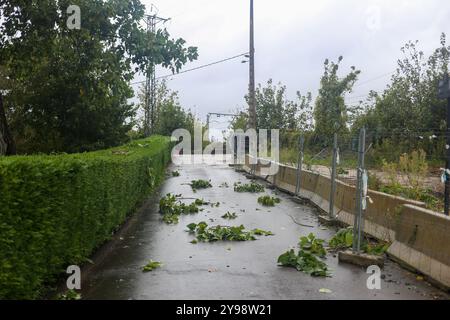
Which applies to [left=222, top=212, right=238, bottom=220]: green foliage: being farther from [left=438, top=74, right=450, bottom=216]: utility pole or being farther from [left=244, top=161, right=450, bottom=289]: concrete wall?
[left=438, top=74, right=450, bottom=216]: utility pole

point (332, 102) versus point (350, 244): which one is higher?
point (332, 102)

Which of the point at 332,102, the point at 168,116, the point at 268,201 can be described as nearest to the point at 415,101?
the point at 332,102

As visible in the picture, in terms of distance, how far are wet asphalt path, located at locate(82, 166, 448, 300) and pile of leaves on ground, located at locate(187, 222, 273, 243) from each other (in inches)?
9.3

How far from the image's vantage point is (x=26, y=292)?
5238 millimetres

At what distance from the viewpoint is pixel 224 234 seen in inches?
392

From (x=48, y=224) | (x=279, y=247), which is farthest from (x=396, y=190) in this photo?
(x=48, y=224)

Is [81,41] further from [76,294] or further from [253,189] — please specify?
[76,294]

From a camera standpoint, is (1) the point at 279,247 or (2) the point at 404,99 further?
(2) the point at 404,99

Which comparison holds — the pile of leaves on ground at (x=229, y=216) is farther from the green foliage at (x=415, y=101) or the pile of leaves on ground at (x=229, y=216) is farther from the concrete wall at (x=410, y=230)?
the green foliage at (x=415, y=101)

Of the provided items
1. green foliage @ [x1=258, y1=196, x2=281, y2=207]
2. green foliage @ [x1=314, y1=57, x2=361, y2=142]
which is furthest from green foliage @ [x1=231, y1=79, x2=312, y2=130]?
green foliage @ [x1=258, y1=196, x2=281, y2=207]

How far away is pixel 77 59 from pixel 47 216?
1121cm

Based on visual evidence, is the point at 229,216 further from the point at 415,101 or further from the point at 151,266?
the point at 415,101

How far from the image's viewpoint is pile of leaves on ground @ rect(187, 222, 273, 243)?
9766 millimetres

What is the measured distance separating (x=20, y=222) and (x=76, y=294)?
1.38m
